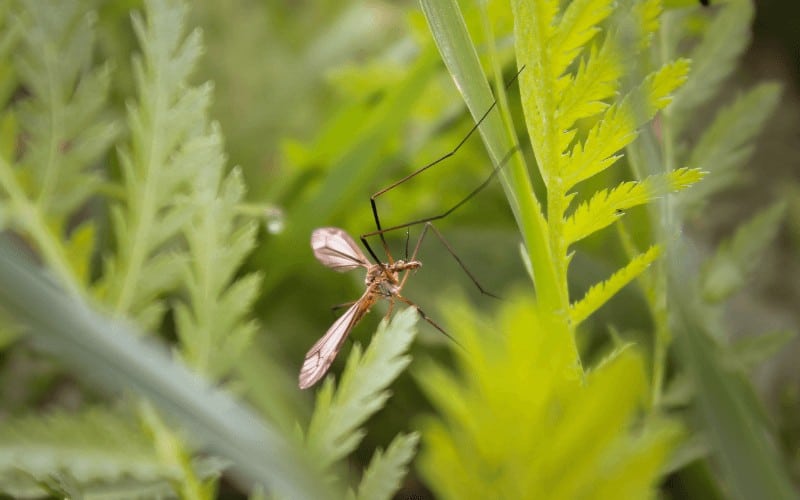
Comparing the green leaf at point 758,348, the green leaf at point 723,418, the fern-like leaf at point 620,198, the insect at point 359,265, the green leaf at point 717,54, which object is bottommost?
the green leaf at point 723,418

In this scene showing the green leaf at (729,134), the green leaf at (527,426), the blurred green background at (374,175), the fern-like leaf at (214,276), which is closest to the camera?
the green leaf at (527,426)

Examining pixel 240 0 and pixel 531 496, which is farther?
pixel 240 0

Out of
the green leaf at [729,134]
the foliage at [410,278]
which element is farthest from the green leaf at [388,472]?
the green leaf at [729,134]

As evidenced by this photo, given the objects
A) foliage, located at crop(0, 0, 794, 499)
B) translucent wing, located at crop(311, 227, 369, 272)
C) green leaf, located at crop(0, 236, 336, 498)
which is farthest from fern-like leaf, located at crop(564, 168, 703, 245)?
translucent wing, located at crop(311, 227, 369, 272)

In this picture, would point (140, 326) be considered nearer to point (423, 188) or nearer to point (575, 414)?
point (575, 414)

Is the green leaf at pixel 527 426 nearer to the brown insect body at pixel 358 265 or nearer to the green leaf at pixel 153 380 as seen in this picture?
the green leaf at pixel 153 380

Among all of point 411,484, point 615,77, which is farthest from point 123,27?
point 615,77

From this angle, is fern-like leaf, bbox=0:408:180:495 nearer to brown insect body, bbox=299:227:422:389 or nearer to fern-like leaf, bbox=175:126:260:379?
fern-like leaf, bbox=175:126:260:379
